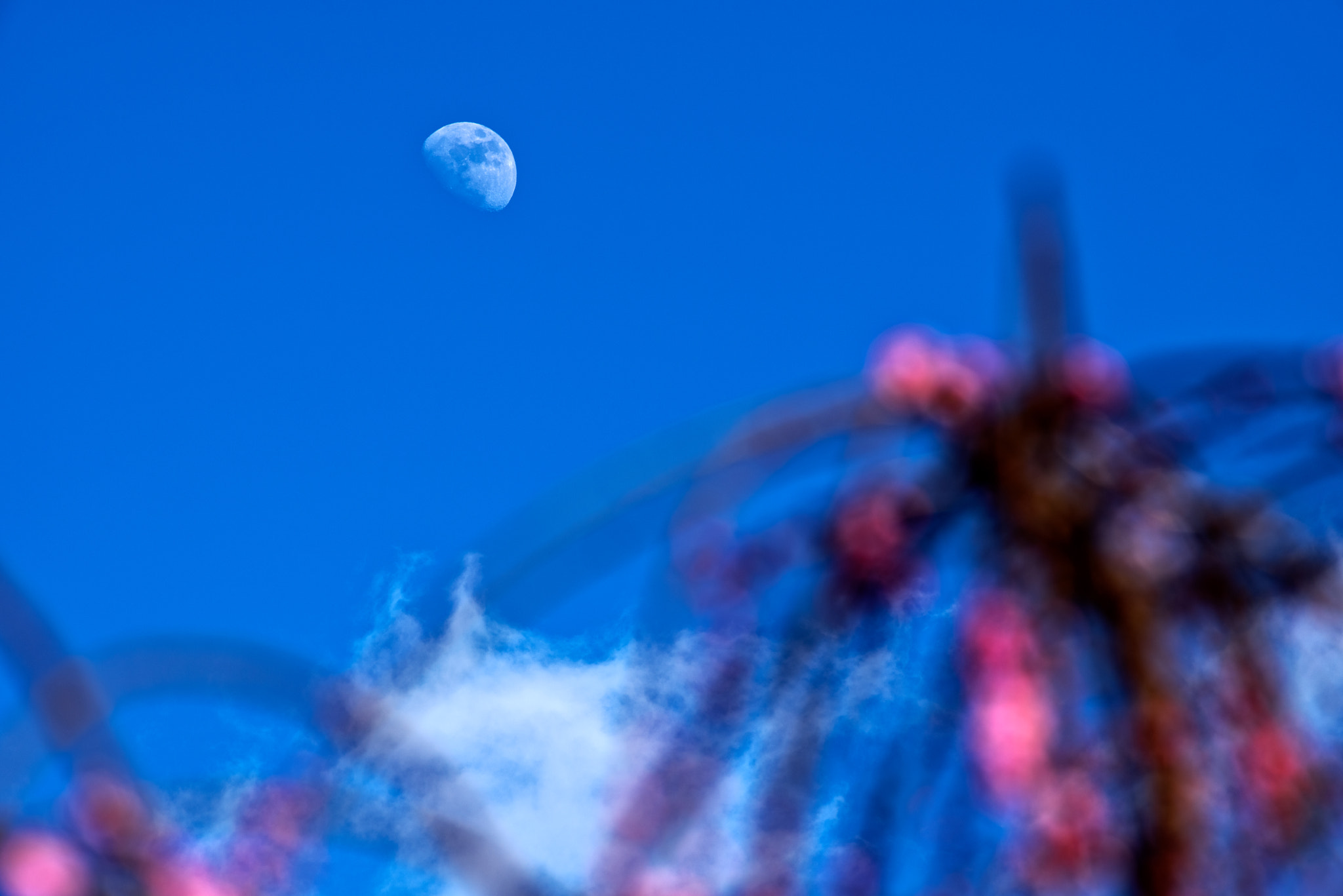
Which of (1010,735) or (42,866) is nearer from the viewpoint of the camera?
(42,866)

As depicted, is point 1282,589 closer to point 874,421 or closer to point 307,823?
point 874,421

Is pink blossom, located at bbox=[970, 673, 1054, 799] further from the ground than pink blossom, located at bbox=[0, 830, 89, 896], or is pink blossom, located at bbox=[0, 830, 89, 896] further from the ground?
pink blossom, located at bbox=[970, 673, 1054, 799]

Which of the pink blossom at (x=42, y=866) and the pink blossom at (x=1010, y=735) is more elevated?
the pink blossom at (x=1010, y=735)

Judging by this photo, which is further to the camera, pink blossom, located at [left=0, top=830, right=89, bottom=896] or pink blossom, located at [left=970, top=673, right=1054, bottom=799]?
pink blossom, located at [left=970, top=673, right=1054, bottom=799]

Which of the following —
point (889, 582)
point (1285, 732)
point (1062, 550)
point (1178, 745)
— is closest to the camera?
point (1178, 745)

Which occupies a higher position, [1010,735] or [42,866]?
[1010,735]

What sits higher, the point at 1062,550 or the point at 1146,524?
the point at 1146,524

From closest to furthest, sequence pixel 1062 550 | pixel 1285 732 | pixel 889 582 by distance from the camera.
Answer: pixel 1062 550
pixel 1285 732
pixel 889 582

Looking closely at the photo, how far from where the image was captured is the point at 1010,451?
2100mm

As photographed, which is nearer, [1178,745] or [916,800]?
[1178,745]

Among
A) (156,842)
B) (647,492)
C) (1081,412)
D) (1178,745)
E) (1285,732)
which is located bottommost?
(156,842)

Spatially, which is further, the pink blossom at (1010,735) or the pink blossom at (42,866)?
the pink blossom at (1010,735)

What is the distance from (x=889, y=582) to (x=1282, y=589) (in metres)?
0.85

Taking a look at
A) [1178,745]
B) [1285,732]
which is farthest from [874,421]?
[1285,732]
